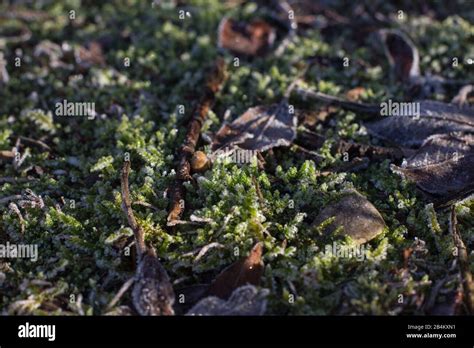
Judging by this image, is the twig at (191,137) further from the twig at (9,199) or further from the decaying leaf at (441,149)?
the decaying leaf at (441,149)

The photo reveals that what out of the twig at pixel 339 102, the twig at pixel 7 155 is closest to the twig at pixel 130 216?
the twig at pixel 7 155

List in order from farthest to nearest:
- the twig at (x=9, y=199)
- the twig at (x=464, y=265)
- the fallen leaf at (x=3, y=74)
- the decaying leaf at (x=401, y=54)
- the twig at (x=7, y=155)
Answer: the fallen leaf at (x=3, y=74) → the decaying leaf at (x=401, y=54) → the twig at (x=7, y=155) → the twig at (x=9, y=199) → the twig at (x=464, y=265)

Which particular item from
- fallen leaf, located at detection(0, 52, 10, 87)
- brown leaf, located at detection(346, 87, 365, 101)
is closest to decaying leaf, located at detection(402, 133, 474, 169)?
brown leaf, located at detection(346, 87, 365, 101)

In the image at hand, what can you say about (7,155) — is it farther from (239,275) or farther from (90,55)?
(239,275)

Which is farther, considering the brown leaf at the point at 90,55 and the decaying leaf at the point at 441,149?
the brown leaf at the point at 90,55

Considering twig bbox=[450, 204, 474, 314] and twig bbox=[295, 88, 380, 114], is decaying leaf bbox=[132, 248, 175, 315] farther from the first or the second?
twig bbox=[295, 88, 380, 114]
